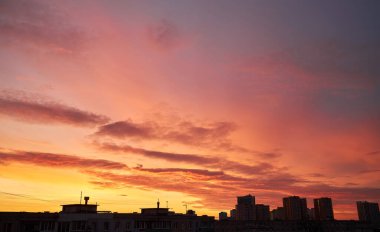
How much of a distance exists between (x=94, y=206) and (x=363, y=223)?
123 metres

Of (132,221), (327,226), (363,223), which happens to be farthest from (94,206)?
(363,223)

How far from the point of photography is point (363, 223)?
144875mm

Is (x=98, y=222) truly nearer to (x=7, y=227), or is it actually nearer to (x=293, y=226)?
(x=7, y=227)

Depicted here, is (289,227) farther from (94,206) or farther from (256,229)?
(94,206)

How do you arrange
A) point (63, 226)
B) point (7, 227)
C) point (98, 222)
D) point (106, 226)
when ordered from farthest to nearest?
point (106, 226) < point (98, 222) < point (63, 226) < point (7, 227)

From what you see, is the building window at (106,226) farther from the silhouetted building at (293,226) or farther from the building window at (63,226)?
the silhouetted building at (293,226)

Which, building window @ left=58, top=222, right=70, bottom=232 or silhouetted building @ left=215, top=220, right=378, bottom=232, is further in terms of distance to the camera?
silhouetted building @ left=215, top=220, right=378, bottom=232

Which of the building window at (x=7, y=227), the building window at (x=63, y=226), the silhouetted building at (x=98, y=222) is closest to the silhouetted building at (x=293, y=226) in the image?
the silhouetted building at (x=98, y=222)

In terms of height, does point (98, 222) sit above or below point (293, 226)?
above

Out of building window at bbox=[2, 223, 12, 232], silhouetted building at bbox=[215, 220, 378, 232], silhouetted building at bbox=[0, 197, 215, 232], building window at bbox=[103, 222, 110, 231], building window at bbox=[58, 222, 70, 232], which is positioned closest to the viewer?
building window at bbox=[2, 223, 12, 232]

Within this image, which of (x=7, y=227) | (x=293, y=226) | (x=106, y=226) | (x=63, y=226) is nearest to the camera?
(x=7, y=227)

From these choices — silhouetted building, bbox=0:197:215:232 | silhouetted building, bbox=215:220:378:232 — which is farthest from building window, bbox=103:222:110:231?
silhouetted building, bbox=215:220:378:232

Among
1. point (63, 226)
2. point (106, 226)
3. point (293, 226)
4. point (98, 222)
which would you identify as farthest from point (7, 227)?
point (293, 226)

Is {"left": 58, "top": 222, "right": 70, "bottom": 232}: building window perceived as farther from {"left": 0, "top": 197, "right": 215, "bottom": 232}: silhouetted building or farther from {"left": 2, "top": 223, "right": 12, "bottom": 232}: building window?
{"left": 2, "top": 223, "right": 12, "bottom": 232}: building window
